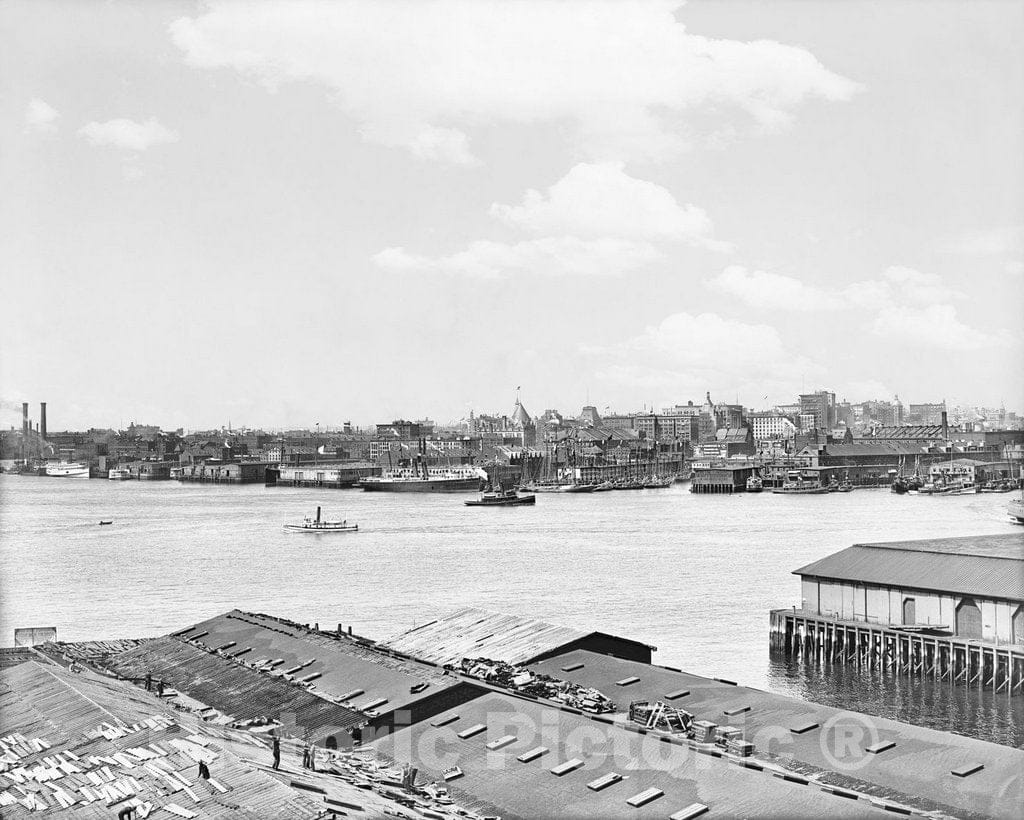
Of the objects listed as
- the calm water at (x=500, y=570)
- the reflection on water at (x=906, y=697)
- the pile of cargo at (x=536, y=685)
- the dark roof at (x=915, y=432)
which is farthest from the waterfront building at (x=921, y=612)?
the dark roof at (x=915, y=432)

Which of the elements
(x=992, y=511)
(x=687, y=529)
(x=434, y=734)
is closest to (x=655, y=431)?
(x=992, y=511)

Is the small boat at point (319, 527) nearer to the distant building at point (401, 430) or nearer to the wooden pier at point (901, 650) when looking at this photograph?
the wooden pier at point (901, 650)

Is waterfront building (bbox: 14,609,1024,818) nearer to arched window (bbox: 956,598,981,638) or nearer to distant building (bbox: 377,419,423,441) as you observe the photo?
arched window (bbox: 956,598,981,638)

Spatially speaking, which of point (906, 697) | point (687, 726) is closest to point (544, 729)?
point (687, 726)

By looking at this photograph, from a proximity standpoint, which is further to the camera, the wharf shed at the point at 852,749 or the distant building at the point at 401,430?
the distant building at the point at 401,430

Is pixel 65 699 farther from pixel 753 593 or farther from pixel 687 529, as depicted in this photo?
pixel 687 529

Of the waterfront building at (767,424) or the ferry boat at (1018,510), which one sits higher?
the waterfront building at (767,424)

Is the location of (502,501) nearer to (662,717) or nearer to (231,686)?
(231,686)

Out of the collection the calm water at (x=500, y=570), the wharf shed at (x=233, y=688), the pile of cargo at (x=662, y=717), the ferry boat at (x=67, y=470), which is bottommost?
the calm water at (x=500, y=570)
